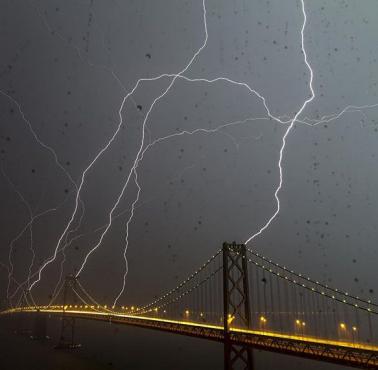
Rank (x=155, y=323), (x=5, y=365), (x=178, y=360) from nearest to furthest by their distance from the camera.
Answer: (x=155, y=323) < (x=5, y=365) < (x=178, y=360)

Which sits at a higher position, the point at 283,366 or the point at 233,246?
the point at 233,246

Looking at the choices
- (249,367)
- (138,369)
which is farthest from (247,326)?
(138,369)

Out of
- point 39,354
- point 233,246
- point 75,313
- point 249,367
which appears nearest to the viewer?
point 249,367

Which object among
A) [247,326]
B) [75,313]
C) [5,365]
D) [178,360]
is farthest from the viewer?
[75,313]

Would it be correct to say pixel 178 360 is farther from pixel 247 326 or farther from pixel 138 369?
pixel 247 326

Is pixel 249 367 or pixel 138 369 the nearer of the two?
pixel 249 367

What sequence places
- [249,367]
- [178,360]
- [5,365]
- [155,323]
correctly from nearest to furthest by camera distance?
1. [249,367]
2. [155,323]
3. [5,365]
4. [178,360]

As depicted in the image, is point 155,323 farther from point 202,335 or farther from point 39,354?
point 39,354

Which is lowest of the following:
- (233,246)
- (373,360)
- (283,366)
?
(283,366)

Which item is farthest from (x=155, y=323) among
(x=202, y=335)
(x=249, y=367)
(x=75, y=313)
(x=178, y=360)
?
(x=75, y=313)
